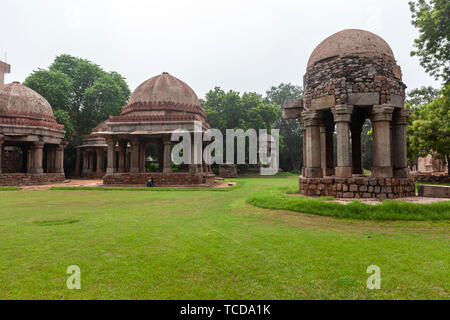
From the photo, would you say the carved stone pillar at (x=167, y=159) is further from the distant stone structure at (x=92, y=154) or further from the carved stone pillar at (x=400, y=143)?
the carved stone pillar at (x=400, y=143)

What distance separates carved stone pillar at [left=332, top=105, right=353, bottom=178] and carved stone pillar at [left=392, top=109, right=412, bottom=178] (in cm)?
230

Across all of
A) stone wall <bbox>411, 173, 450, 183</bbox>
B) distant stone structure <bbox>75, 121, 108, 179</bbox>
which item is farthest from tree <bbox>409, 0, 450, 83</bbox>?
distant stone structure <bbox>75, 121, 108, 179</bbox>

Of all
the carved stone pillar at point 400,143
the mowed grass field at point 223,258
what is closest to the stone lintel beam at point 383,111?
the carved stone pillar at point 400,143

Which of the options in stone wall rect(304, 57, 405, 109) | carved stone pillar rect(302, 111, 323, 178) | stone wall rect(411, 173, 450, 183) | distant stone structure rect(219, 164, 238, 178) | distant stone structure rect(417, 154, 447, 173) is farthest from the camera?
distant stone structure rect(219, 164, 238, 178)

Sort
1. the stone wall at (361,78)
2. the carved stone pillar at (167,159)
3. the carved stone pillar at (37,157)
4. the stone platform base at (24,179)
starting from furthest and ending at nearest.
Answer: the carved stone pillar at (37,157), the stone platform base at (24,179), the carved stone pillar at (167,159), the stone wall at (361,78)

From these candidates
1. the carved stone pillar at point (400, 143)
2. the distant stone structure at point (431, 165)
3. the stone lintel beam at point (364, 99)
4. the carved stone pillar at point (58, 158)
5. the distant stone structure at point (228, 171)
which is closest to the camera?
the stone lintel beam at point (364, 99)

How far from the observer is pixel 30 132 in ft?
72.0

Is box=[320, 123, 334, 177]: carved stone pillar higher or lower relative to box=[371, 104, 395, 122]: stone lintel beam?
lower

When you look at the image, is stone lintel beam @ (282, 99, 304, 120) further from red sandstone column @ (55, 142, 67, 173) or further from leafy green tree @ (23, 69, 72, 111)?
leafy green tree @ (23, 69, 72, 111)

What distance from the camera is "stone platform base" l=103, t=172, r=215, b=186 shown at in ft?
62.3

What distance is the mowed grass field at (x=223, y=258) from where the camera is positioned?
2.83m

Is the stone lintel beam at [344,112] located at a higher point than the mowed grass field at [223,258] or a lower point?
higher

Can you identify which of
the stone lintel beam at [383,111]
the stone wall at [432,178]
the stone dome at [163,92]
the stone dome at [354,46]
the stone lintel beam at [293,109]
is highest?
the stone dome at [163,92]
